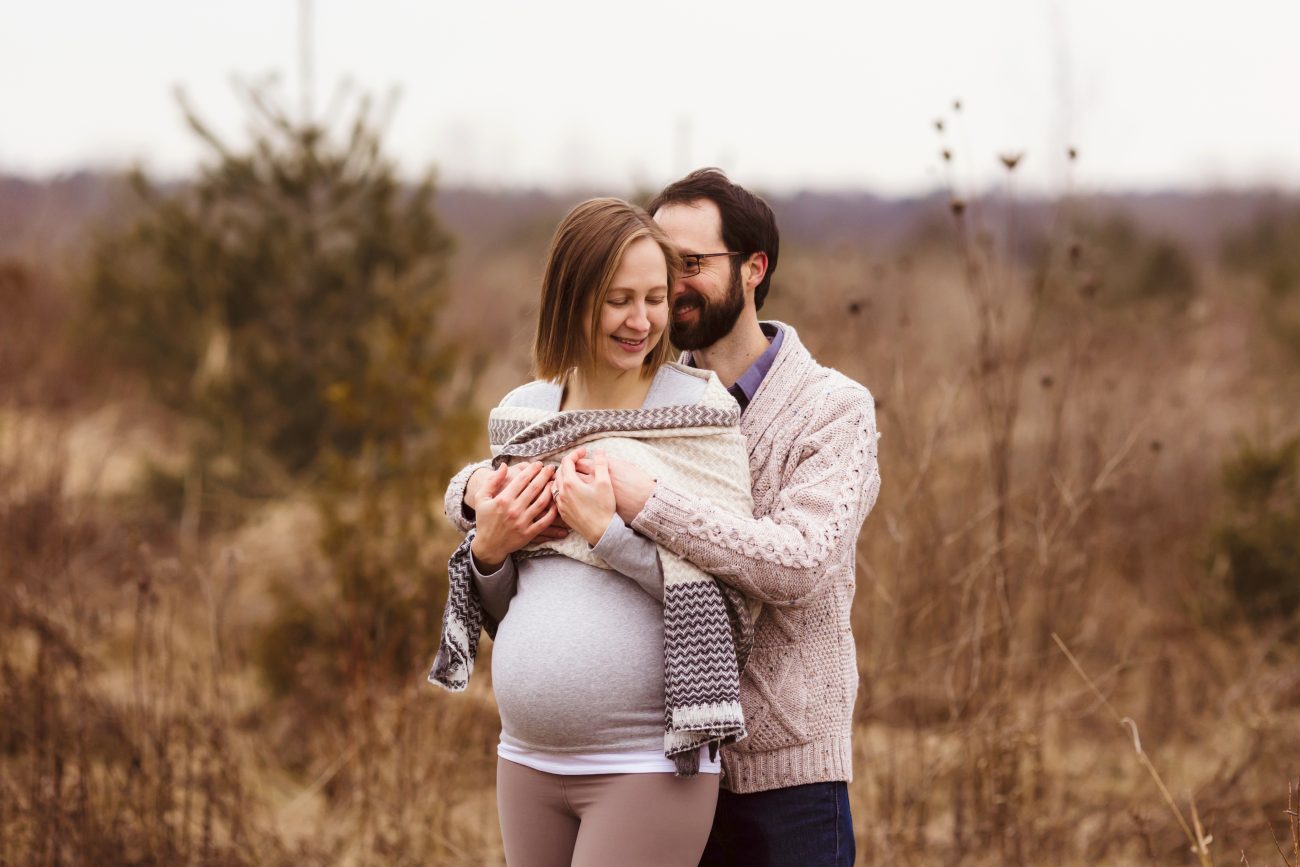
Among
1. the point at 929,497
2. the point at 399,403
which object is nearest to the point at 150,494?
the point at 399,403

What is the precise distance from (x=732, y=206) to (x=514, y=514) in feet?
2.66

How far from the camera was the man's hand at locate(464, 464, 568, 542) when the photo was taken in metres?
2.34

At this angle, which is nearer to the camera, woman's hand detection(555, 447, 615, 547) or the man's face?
woman's hand detection(555, 447, 615, 547)

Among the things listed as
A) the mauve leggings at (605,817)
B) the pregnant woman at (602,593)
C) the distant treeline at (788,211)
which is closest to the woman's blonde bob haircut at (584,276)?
the pregnant woman at (602,593)

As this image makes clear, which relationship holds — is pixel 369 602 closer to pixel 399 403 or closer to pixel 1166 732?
pixel 399 403

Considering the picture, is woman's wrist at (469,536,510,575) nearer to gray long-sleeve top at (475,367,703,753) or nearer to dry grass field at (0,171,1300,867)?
gray long-sleeve top at (475,367,703,753)

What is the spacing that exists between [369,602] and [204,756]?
45.9 inches

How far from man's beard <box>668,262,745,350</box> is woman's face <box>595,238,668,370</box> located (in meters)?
0.18

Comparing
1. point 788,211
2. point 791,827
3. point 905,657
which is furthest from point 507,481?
point 788,211

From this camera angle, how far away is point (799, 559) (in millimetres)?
2225

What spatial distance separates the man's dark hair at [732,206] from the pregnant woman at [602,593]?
0.77ft

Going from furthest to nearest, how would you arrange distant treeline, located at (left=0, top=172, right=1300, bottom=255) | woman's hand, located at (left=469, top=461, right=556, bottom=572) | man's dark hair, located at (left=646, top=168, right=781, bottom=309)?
distant treeline, located at (left=0, top=172, right=1300, bottom=255), man's dark hair, located at (left=646, top=168, right=781, bottom=309), woman's hand, located at (left=469, top=461, right=556, bottom=572)

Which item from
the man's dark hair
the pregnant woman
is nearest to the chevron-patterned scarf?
the pregnant woman

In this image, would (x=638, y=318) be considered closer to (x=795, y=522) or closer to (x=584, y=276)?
(x=584, y=276)
